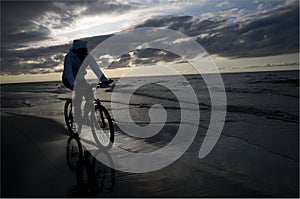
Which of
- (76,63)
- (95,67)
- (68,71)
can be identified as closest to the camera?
(68,71)

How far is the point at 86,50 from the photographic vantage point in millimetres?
6527

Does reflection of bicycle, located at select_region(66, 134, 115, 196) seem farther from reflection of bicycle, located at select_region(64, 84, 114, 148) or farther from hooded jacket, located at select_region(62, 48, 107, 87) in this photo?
hooded jacket, located at select_region(62, 48, 107, 87)

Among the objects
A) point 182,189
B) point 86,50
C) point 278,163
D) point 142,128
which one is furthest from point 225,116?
point 182,189

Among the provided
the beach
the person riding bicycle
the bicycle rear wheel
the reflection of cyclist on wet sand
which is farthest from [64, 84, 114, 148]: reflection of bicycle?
the person riding bicycle

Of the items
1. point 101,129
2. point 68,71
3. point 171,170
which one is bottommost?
point 171,170

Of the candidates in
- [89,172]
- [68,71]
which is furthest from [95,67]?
[89,172]

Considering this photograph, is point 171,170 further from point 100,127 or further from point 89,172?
point 100,127

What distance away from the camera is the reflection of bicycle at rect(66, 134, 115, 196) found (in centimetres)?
415

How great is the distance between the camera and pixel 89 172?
4883mm

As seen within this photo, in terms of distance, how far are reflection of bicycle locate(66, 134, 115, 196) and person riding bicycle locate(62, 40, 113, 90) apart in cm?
161

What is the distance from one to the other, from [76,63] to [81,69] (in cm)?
19

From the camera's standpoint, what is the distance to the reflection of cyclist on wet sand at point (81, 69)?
6323mm

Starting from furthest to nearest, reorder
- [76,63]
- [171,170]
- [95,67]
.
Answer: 1. [95,67]
2. [76,63]
3. [171,170]

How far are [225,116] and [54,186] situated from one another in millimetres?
9108
